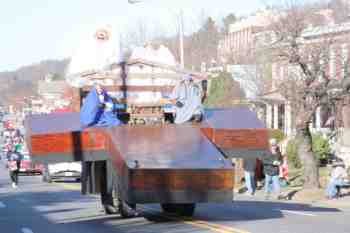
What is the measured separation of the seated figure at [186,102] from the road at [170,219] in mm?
1934

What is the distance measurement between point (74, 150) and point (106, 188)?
4.68 feet

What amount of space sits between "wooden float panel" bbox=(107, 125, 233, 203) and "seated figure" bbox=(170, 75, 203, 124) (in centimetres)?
94

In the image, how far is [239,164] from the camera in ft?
115

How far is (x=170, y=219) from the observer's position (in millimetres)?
18234

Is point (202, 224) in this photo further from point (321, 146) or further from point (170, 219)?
point (321, 146)

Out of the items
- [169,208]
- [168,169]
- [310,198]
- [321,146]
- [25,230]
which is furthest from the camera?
[321,146]

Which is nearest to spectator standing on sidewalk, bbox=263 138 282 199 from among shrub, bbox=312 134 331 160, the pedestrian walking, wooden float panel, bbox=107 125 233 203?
the pedestrian walking

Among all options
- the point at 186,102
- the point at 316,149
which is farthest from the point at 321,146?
the point at 186,102

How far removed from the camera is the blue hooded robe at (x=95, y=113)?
1741 cm

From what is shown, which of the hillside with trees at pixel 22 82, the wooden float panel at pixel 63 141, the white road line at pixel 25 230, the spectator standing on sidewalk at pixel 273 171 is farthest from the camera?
the hillside with trees at pixel 22 82

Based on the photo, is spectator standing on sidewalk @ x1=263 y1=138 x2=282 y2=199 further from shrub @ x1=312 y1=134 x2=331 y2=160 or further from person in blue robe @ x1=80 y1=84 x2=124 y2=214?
shrub @ x1=312 y1=134 x2=331 y2=160

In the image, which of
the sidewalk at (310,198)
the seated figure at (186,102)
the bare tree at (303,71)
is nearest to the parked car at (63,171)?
the sidewalk at (310,198)

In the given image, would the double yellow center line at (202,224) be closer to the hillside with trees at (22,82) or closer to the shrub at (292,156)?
the shrub at (292,156)

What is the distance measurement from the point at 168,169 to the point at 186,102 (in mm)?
2043
